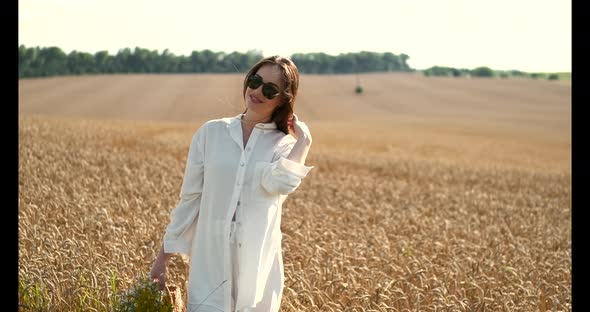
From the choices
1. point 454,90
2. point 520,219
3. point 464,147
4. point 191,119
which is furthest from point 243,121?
point 454,90

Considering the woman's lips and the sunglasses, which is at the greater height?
the sunglasses

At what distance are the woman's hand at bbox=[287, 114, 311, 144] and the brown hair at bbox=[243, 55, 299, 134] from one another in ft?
0.14

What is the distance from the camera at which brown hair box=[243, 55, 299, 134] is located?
152 inches

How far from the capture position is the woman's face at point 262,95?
152 inches

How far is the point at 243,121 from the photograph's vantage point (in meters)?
3.99

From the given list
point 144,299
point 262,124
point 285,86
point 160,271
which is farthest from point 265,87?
point 144,299

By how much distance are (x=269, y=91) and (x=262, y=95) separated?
7 cm

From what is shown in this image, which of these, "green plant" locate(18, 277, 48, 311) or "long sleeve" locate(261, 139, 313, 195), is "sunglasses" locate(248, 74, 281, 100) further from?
"green plant" locate(18, 277, 48, 311)

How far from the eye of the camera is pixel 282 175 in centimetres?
368

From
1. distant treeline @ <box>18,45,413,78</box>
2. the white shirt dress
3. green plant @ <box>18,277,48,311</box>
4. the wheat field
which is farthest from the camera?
distant treeline @ <box>18,45,413,78</box>

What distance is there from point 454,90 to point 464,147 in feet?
146

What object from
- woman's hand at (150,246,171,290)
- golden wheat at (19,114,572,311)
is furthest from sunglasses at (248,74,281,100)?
golden wheat at (19,114,572,311)

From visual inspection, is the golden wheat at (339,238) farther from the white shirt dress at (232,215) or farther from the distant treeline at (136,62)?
the distant treeline at (136,62)
